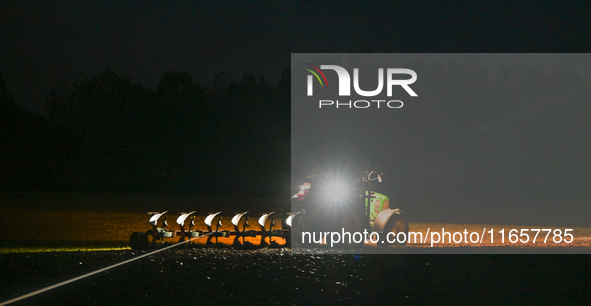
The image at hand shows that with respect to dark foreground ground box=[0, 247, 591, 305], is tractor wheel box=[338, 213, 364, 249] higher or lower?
higher

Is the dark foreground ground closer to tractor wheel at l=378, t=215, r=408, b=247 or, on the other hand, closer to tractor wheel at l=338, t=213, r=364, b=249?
tractor wheel at l=338, t=213, r=364, b=249

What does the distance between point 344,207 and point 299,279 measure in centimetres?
424

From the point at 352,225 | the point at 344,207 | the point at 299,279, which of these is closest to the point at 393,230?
the point at 352,225

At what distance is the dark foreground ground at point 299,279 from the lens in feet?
22.3

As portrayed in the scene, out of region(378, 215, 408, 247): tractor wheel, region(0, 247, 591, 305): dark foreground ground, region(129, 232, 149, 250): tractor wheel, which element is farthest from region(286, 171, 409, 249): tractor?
region(129, 232, 149, 250): tractor wheel

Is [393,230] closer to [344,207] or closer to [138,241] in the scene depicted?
[344,207]

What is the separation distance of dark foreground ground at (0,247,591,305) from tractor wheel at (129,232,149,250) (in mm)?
1679

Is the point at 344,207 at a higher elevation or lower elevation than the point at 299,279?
higher

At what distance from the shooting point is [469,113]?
44.7 m

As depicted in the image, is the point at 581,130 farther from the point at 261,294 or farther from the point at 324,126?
the point at 261,294

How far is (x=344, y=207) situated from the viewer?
12406 millimetres

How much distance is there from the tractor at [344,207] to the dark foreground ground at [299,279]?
42.4 inches

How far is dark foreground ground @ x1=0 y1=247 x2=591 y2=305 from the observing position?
22.3ft

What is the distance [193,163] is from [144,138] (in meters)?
6.23
